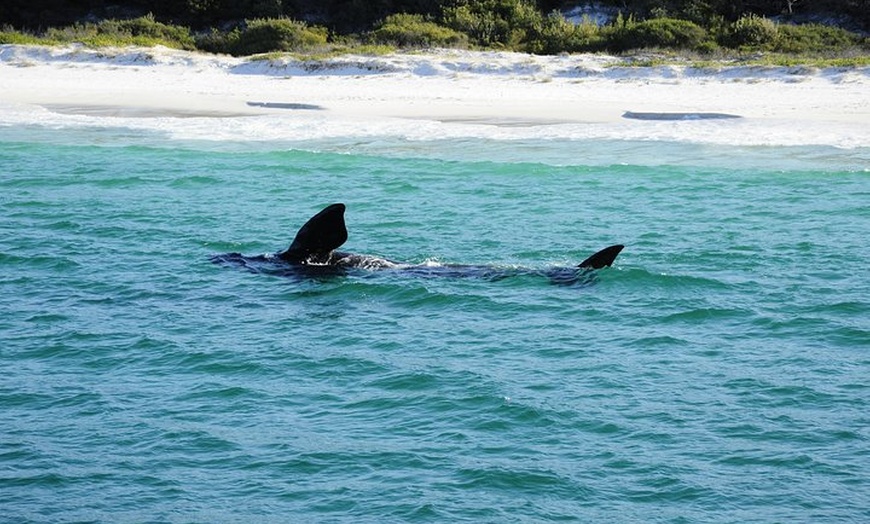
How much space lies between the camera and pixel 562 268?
1491 centimetres

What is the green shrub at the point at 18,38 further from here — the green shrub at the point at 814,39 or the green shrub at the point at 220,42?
the green shrub at the point at 814,39

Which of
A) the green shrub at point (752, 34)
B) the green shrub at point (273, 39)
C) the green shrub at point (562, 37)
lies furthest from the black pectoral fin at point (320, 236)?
the green shrub at point (273, 39)

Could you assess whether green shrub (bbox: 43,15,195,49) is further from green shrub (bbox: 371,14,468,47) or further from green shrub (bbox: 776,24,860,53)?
green shrub (bbox: 776,24,860,53)

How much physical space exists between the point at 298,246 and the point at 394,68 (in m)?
19.1

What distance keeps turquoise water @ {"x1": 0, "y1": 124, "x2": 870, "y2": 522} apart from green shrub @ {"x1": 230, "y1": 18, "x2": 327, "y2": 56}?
→ 16969 millimetres

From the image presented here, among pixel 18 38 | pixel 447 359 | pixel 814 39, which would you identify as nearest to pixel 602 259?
pixel 447 359

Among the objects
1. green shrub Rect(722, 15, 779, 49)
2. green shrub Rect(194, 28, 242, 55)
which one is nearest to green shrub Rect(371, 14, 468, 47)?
green shrub Rect(194, 28, 242, 55)

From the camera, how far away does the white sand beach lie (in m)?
26.0

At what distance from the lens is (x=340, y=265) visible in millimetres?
14898

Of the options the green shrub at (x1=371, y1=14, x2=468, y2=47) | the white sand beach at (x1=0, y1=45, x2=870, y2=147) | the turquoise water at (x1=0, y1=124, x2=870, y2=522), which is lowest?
the turquoise water at (x1=0, y1=124, x2=870, y2=522)

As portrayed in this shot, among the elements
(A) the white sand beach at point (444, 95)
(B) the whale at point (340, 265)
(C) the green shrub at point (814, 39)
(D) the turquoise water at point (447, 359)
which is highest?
(C) the green shrub at point (814, 39)

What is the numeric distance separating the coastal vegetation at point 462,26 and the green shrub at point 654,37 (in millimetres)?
28

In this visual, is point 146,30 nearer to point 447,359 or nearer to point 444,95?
point 444,95

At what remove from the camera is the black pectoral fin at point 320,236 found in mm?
13977
